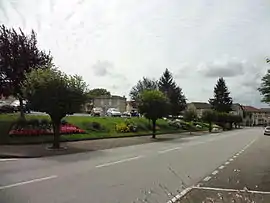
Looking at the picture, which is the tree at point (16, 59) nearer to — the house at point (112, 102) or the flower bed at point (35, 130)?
the flower bed at point (35, 130)

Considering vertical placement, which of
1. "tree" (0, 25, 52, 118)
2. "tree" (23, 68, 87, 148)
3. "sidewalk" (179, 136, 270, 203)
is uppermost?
"tree" (0, 25, 52, 118)

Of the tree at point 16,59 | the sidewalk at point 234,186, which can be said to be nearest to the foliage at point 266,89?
the sidewalk at point 234,186

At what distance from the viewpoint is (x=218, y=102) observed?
124688 mm

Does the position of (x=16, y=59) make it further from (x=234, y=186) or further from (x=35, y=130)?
(x=234, y=186)

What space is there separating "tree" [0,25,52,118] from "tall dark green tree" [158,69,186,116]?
179ft

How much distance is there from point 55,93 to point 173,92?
7417 cm

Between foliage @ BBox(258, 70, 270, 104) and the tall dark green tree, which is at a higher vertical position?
the tall dark green tree

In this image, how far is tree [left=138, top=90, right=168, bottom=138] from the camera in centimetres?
4131

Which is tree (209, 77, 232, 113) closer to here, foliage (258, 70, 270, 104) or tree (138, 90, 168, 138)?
tree (138, 90, 168, 138)

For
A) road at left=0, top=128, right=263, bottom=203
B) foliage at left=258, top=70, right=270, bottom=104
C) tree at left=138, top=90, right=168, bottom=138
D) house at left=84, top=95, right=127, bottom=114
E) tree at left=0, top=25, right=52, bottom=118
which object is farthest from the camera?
house at left=84, top=95, right=127, bottom=114

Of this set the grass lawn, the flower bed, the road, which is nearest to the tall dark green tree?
the grass lawn

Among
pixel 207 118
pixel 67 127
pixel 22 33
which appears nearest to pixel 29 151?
pixel 67 127

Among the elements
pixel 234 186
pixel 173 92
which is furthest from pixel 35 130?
pixel 173 92

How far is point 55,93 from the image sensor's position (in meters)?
24.7
